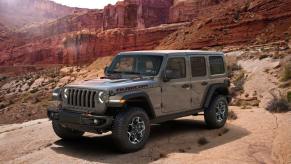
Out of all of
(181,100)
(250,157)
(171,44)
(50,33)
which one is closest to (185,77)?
(181,100)

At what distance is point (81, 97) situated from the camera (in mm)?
8305

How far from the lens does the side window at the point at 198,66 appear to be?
9.90 meters

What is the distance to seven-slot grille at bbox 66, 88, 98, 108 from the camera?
812 cm

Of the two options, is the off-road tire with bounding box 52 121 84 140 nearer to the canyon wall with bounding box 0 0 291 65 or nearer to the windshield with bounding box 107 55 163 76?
the windshield with bounding box 107 55 163 76

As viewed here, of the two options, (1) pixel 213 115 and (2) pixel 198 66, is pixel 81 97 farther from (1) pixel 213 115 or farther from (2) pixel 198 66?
(1) pixel 213 115

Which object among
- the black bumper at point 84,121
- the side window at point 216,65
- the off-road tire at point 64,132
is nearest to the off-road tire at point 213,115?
the side window at point 216,65

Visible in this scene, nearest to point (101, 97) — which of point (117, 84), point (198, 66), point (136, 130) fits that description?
point (117, 84)

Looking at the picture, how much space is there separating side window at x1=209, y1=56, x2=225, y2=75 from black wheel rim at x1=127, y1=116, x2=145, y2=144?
2.94m

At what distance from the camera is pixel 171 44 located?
159 feet

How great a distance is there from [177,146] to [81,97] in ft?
7.30

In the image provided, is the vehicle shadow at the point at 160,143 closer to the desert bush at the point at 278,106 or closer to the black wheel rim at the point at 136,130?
the black wheel rim at the point at 136,130

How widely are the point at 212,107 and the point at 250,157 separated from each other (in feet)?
8.80

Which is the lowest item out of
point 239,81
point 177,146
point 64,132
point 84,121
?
point 177,146

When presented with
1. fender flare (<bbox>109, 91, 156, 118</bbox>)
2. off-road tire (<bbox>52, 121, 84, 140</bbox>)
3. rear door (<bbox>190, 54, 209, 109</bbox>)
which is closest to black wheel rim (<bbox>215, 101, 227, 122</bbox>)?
rear door (<bbox>190, 54, 209, 109</bbox>)
